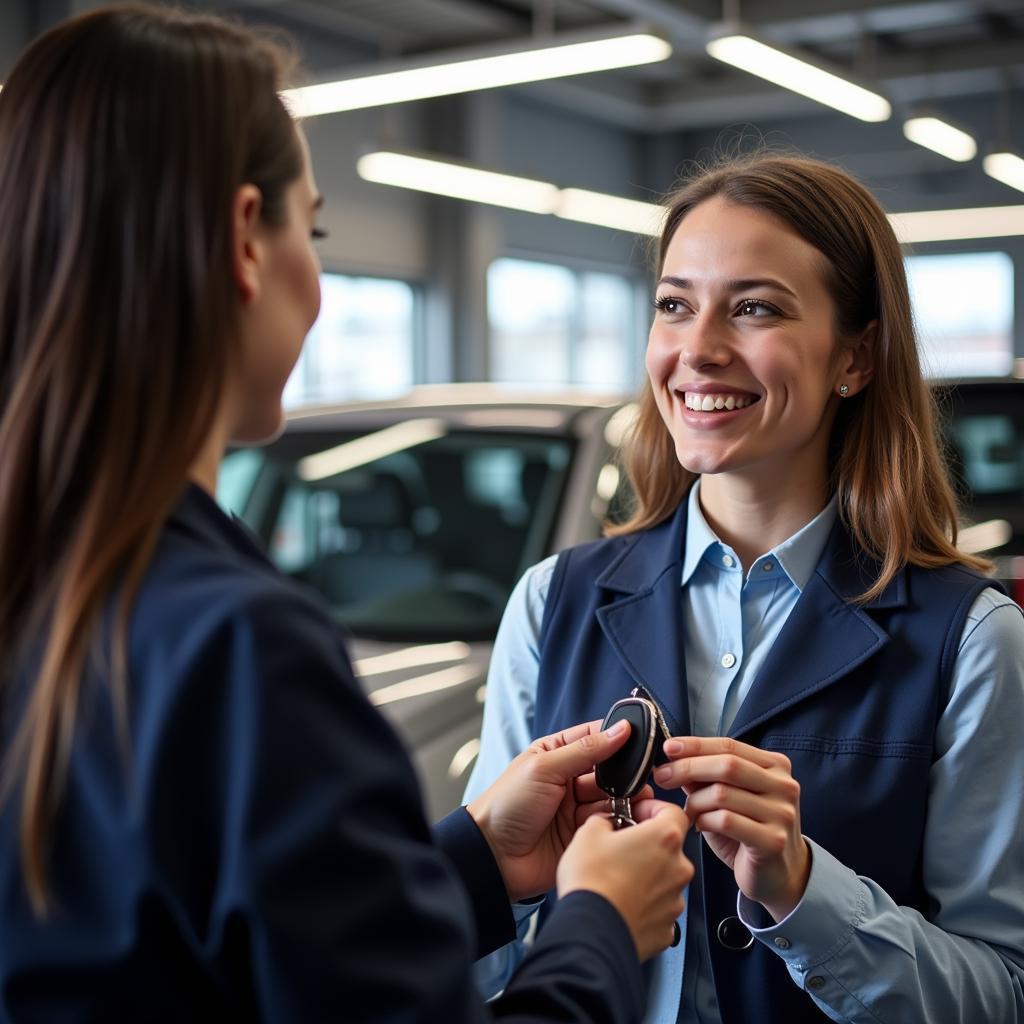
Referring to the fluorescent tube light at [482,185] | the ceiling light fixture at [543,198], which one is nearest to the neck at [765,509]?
the ceiling light fixture at [543,198]

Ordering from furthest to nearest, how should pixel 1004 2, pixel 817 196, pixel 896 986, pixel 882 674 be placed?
pixel 1004 2
pixel 817 196
pixel 882 674
pixel 896 986

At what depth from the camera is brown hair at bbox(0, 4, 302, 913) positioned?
0.91m

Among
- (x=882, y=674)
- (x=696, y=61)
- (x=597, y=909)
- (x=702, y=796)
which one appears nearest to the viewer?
(x=597, y=909)

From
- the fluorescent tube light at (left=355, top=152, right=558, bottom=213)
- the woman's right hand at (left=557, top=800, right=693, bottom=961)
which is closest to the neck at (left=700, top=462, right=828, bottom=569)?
the woman's right hand at (left=557, top=800, right=693, bottom=961)

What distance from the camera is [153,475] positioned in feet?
3.05

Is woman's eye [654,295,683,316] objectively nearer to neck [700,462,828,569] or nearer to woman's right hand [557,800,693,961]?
neck [700,462,828,569]

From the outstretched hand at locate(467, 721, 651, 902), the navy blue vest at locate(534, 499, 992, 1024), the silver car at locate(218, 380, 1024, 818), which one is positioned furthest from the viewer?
the silver car at locate(218, 380, 1024, 818)

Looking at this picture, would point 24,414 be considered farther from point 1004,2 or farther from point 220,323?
point 1004,2

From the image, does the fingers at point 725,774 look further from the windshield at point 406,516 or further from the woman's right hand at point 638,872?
the windshield at point 406,516

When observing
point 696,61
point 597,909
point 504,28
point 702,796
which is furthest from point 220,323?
point 696,61

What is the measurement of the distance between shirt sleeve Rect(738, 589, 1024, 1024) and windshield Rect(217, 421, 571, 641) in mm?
1612

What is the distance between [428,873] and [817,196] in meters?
1.23

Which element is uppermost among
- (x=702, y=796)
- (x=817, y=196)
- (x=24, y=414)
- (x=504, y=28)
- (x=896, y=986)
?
(x=504, y=28)

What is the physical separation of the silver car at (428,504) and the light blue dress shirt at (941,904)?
1242 millimetres
